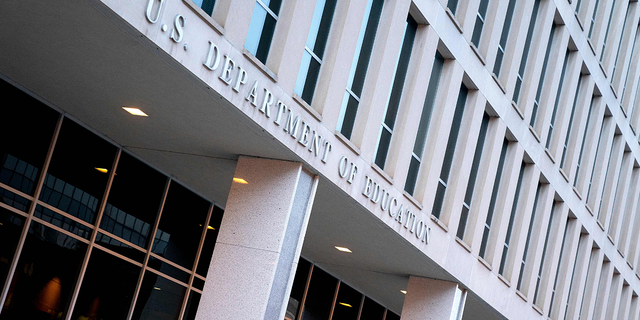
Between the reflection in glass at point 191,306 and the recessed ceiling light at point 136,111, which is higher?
the recessed ceiling light at point 136,111

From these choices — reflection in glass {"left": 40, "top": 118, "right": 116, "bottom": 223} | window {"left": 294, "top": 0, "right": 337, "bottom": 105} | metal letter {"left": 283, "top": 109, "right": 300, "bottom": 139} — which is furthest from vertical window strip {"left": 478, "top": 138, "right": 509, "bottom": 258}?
reflection in glass {"left": 40, "top": 118, "right": 116, "bottom": 223}

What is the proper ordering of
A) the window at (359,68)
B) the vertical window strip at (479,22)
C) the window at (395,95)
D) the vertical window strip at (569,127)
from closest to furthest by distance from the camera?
the window at (359,68)
the window at (395,95)
the vertical window strip at (479,22)
the vertical window strip at (569,127)

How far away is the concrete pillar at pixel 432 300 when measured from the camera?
746 inches

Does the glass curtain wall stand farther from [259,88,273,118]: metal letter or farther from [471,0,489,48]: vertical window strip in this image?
[471,0,489,48]: vertical window strip

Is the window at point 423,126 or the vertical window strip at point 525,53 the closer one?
the window at point 423,126

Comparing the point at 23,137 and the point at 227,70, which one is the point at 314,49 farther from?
the point at 23,137

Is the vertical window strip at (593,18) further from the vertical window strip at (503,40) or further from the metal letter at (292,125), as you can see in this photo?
the metal letter at (292,125)

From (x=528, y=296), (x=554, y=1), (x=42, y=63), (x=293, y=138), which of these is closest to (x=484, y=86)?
(x=554, y=1)

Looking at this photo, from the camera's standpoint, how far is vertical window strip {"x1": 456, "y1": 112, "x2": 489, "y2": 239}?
19.6 meters

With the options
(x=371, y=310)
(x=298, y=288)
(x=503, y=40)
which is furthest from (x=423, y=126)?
(x=371, y=310)

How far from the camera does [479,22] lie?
1958 centimetres

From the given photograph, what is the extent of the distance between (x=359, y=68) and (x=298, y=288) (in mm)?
7875

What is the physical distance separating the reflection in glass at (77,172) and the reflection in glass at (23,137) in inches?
11.7

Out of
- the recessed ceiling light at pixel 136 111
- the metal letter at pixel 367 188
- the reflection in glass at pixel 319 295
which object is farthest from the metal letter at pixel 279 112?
the reflection in glass at pixel 319 295
